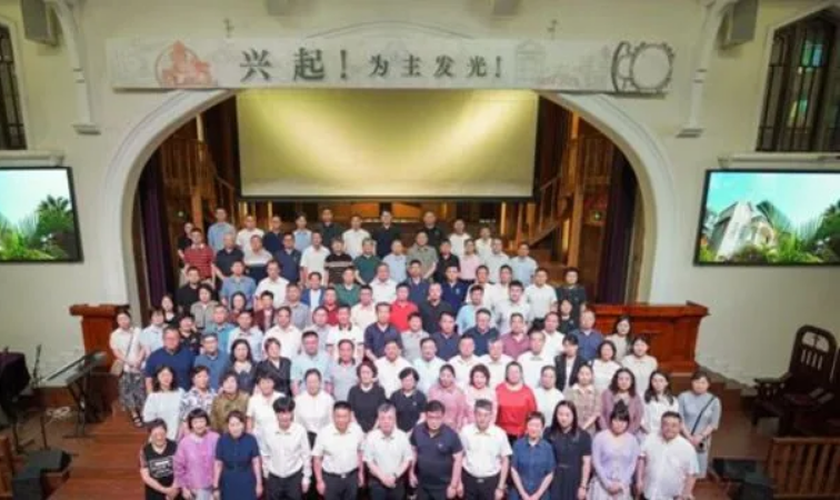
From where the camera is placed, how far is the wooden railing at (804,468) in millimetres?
5262

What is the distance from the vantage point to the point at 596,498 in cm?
413

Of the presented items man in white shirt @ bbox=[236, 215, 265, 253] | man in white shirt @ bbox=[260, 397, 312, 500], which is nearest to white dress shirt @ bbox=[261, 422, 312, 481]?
man in white shirt @ bbox=[260, 397, 312, 500]

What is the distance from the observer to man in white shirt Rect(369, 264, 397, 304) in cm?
576

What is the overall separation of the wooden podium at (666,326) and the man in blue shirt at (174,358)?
4224 millimetres

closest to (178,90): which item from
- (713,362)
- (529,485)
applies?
(529,485)

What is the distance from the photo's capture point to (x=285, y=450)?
4.02m

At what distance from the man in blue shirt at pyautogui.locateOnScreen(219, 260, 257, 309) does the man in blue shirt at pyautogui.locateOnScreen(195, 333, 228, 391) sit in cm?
113

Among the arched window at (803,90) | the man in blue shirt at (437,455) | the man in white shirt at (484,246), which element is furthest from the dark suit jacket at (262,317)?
the arched window at (803,90)

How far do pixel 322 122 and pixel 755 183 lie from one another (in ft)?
19.2

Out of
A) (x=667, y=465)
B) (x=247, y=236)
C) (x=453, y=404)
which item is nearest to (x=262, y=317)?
(x=247, y=236)

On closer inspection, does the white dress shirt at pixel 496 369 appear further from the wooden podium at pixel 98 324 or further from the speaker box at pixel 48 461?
the wooden podium at pixel 98 324

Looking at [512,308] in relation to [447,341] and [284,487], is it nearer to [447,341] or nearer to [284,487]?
[447,341]

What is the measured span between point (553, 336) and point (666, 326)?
226 centimetres

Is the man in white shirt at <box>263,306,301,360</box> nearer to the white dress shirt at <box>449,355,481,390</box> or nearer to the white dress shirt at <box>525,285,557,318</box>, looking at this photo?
the white dress shirt at <box>449,355,481,390</box>
